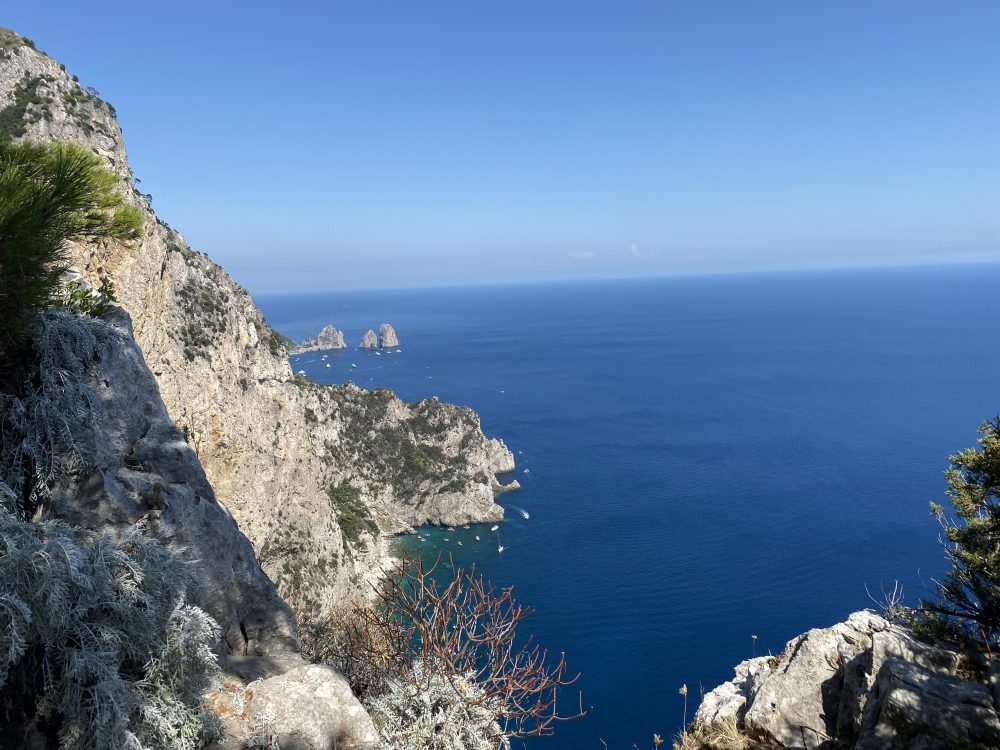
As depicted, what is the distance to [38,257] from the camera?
6031 millimetres

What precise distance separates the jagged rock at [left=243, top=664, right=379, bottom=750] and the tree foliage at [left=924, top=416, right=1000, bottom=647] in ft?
32.3

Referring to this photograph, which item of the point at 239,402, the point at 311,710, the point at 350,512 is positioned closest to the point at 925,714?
the point at 311,710

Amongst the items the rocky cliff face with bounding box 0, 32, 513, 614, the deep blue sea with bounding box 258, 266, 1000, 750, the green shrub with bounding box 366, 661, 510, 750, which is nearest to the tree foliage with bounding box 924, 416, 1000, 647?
the green shrub with bounding box 366, 661, 510, 750

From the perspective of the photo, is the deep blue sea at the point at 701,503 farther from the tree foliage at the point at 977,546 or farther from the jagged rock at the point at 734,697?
the jagged rock at the point at 734,697

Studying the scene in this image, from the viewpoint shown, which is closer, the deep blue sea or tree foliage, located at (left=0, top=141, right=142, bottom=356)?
tree foliage, located at (left=0, top=141, right=142, bottom=356)

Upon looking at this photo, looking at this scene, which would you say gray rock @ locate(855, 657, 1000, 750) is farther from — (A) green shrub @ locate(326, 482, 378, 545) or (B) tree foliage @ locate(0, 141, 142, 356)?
(A) green shrub @ locate(326, 482, 378, 545)

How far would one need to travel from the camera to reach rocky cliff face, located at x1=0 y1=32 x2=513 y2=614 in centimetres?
2780

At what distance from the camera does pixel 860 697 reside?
299 inches

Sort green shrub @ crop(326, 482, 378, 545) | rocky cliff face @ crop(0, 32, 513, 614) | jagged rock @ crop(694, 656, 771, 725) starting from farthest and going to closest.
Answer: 1. green shrub @ crop(326, 482, 378, 545)
2. rocky cliff face @ crop(0, 32, 513, 614)
3. jagged rock @ crop(694, 656, 771, 725)

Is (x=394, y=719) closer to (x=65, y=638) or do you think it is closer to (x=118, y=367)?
(x=65, y=638)

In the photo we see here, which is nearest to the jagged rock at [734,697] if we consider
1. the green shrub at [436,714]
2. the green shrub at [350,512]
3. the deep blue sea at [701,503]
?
the green shrub at [436,714]

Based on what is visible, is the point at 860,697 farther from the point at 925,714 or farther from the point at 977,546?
the point at 977,546

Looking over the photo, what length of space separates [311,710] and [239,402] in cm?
3710

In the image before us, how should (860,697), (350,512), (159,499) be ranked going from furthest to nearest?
(350,512) → (860,697) → (159,499)
